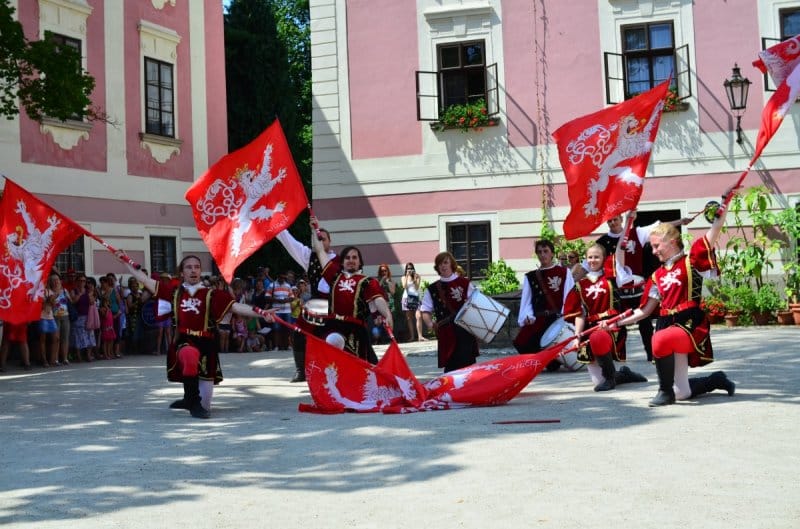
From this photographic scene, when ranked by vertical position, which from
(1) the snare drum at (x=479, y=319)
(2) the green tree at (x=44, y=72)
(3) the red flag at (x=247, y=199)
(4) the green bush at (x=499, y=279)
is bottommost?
(1) the snare drum at (x=479, y=319)

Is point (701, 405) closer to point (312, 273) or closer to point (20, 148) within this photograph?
point (312, 273)

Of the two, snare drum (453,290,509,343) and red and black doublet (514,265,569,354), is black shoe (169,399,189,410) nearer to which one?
snare drum (453,290,509,343)

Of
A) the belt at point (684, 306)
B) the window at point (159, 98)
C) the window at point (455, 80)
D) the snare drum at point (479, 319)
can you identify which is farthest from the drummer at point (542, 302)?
the window at point (159, 98)

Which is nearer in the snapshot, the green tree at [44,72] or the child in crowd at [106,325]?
the green tree at [44,72]

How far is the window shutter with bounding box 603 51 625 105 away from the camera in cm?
2023

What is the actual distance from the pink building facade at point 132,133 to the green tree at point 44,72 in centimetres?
556

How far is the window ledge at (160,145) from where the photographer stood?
22734 mm

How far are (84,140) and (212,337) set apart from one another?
497 inches

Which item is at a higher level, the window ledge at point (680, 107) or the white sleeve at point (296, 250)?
the window ledge at point (680, 107)

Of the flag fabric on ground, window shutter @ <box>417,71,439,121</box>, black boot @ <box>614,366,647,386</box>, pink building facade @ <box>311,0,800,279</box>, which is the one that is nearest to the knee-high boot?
black boot @ <box>614,366,647,386</box>

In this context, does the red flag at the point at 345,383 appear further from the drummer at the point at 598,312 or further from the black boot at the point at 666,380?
the black boot at the point at 666,380

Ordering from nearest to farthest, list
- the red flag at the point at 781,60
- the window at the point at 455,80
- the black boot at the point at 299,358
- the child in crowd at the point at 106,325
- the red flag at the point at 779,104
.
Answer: the red flag at the point at 779,104 → the red flag at the point at 781,60 → the black boot at the point at 299,358 → the child in crowd at the point at 106,325 → the window at the point at 455,80

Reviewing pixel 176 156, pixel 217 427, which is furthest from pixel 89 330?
pixel 217 427

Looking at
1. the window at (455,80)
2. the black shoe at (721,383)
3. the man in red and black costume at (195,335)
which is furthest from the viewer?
the window at (455,80)
